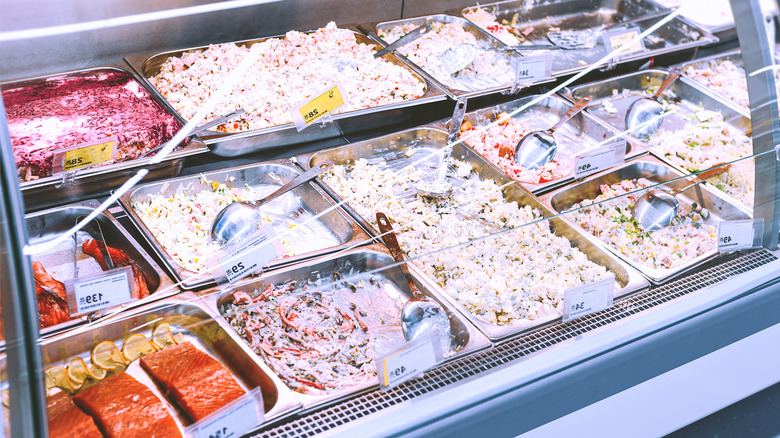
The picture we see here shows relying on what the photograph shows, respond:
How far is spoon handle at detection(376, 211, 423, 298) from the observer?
2.10m

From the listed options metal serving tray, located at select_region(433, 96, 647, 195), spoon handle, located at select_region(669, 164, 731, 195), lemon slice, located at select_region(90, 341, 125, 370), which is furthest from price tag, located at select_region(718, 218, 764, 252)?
lemon slice, located at select_region(90, 341, 125, 370)

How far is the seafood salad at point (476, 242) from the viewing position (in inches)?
84.9

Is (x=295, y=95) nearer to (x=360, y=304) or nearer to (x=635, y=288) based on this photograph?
(x=360, y=304)

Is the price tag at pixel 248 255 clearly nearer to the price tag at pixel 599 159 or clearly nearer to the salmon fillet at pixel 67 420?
the salmon fillet at pixel 67 420

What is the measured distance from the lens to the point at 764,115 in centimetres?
224

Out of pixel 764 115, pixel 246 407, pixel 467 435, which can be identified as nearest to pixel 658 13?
pixel 764 115

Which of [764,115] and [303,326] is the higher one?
[764,115]

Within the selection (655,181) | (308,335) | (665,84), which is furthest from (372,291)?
(665,84)

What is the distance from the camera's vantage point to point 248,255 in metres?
1.86

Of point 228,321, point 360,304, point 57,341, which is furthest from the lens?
point 360,304

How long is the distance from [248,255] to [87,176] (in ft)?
2.39

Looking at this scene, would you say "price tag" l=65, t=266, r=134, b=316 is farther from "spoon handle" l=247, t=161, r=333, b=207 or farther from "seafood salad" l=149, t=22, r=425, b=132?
"seafood salad" l=149, t=22, r=425, b=132

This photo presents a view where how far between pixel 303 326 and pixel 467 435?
1.81 feet

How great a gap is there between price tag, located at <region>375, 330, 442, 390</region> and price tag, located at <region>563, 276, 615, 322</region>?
468 millimetres
